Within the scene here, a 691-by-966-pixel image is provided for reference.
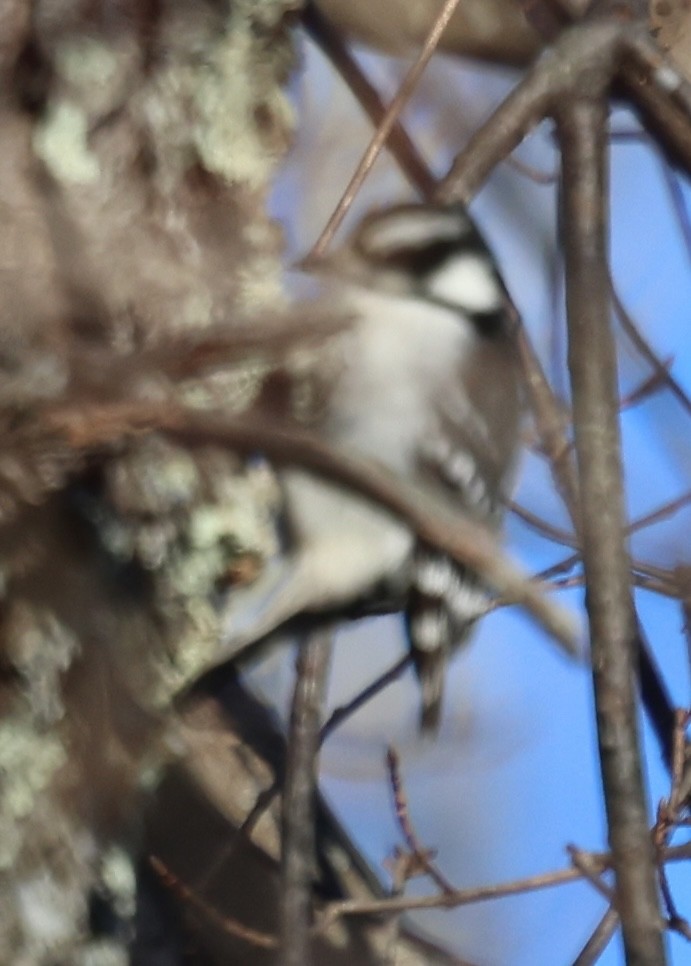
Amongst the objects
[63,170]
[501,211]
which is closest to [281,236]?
[63,170]

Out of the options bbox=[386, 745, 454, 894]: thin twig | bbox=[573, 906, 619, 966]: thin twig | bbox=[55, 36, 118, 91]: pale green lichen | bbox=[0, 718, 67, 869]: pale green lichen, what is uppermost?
bbox=[55, 36, 118, 91]: pale green lichen

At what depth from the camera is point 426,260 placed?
56.1 inches

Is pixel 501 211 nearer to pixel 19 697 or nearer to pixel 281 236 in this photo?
pixel 281 236

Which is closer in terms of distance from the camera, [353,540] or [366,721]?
[353,540]

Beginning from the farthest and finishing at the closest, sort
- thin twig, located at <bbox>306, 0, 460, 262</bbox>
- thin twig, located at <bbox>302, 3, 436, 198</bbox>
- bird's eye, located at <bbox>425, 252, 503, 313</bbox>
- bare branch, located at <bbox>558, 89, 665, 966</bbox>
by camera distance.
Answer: thin twig, located at <bbox>302, 3, 436, 198</bbox> < bird's eye, located at <bbox>425, 252, 503, 313</bbox> < thin twig, located at <bbox>306, 0, 460, 262</bbox> < bare branch, located at <bbox>558, 89, 665, 966</bbox>

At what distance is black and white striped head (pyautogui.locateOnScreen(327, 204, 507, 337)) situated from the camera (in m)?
1.37

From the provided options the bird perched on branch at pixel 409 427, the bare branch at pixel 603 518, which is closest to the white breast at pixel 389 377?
the bird perched on branch at pixel 409 427

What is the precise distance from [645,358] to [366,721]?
69 cm

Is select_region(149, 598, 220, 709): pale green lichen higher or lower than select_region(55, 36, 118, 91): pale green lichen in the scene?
lower

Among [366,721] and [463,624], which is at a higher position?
[366,721]

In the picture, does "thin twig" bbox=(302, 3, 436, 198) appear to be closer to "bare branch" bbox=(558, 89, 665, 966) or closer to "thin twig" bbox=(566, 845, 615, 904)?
"bare branch" bbox=(558, 89, 665, 966)

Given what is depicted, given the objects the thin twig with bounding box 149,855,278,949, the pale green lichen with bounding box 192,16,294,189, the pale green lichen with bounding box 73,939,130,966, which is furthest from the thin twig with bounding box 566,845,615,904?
the pale green lichen with bounding box 192,16,294,189

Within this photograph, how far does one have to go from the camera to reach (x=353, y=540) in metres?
1.20

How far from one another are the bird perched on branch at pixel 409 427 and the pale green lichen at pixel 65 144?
0.25 metres
